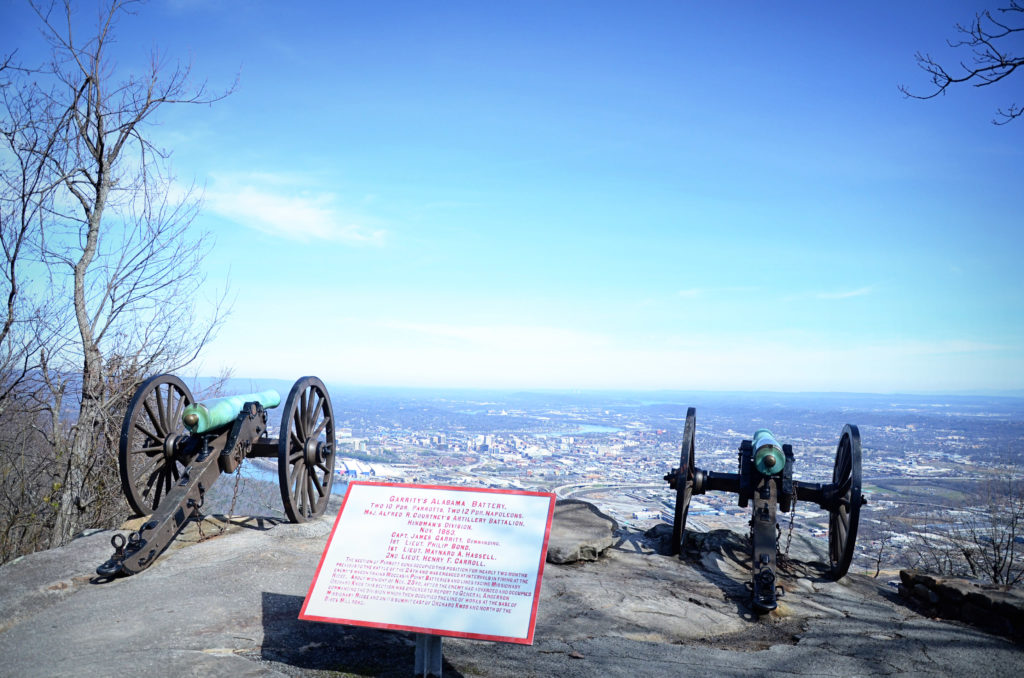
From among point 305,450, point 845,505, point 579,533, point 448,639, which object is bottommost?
point 448,639

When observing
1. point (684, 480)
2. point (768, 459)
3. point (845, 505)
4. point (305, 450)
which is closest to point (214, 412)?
point (305, 450)

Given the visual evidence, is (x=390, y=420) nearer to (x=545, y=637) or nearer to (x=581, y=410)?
(x=545, y=637)

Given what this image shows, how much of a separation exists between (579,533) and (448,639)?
3188 mm

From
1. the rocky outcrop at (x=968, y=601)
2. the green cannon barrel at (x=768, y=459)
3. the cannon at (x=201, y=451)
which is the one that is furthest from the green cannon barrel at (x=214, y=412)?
the rocky outcrop at (x=968, y=601)

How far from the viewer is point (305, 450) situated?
7770mm

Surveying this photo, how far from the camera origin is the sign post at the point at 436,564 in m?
3.73

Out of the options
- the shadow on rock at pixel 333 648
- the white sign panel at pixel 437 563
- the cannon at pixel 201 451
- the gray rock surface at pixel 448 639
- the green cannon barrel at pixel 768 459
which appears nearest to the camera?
the white sign panel at pixel 437 563

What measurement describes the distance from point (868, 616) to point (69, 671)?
6541mm

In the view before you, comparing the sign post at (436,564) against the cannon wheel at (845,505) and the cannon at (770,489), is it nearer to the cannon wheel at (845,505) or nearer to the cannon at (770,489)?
the cannon at (770,489)

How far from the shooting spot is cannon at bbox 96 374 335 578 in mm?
6438

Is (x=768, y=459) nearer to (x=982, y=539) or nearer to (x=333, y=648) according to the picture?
(x=982, y=539)

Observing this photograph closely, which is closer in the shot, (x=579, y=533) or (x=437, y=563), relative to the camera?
(x=437, y=563)

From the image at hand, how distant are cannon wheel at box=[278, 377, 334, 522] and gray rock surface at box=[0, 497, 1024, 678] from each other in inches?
22.8

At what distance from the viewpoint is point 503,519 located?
4.15m
